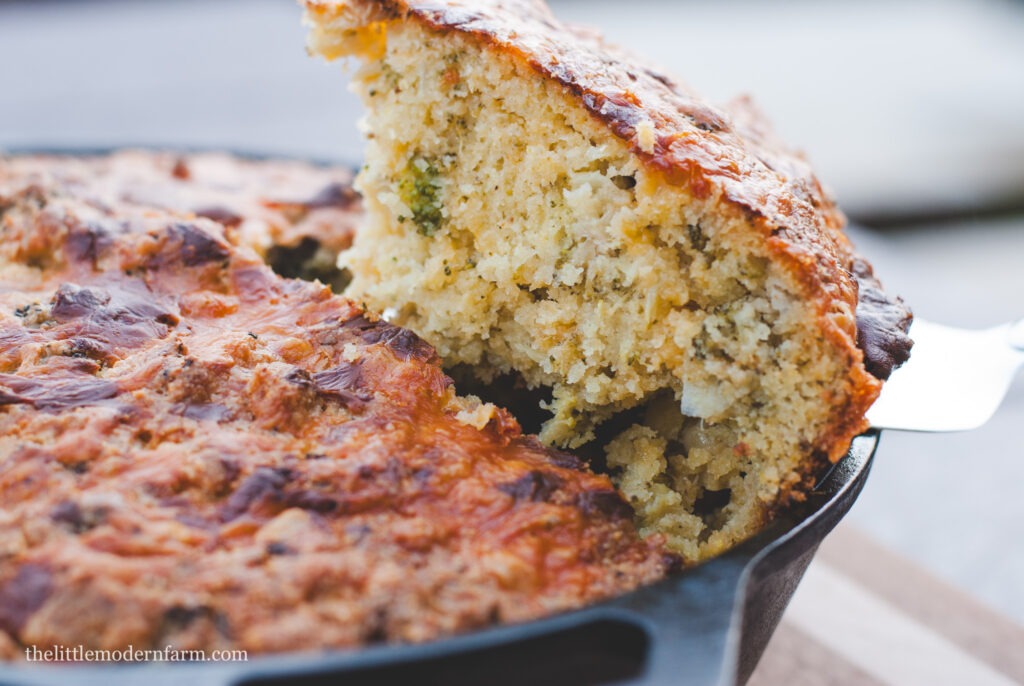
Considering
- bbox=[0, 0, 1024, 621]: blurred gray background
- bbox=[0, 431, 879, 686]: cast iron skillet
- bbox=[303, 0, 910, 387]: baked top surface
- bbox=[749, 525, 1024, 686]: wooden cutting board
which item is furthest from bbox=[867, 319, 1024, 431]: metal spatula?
bbox=[0, 0, 1024, 621]: blurred gray background

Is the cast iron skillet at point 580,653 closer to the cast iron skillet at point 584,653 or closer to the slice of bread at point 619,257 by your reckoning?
the cast iron skillet at point 584,653

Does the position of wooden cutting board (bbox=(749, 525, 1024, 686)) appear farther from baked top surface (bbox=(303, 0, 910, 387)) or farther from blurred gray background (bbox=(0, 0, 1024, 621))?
baked top surface (bbox=(303, 0, 910, 387))

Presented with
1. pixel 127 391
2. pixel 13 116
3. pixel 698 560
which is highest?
pixel 127 391

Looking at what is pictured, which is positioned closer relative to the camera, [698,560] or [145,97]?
[698,560]

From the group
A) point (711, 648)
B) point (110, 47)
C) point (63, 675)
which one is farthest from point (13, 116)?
point (711, 648)

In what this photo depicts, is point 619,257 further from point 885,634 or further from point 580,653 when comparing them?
point 885,634

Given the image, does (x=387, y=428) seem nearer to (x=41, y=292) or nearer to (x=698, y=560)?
(x=698, y=560)
